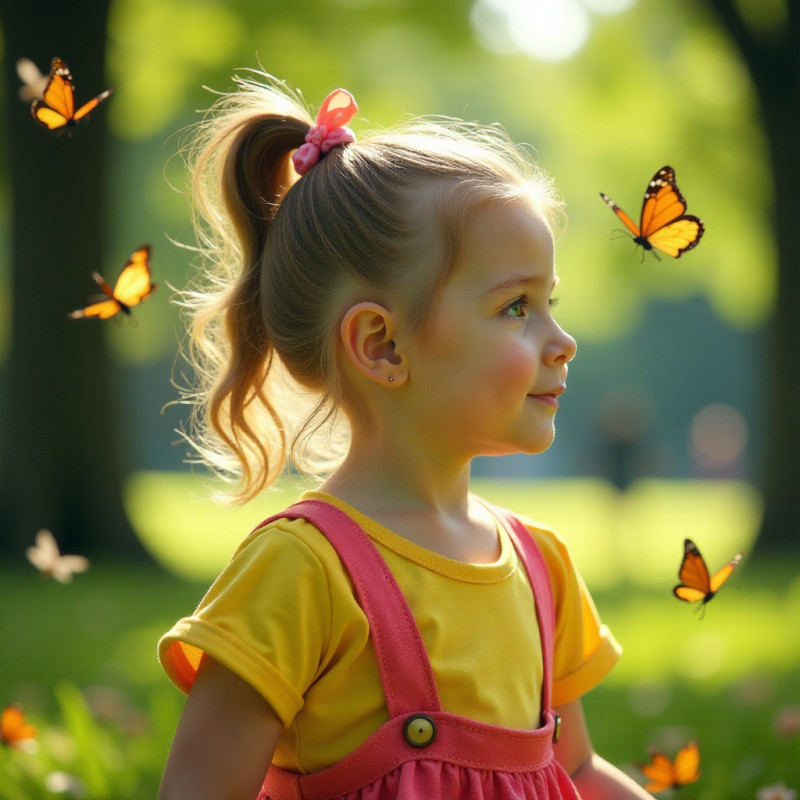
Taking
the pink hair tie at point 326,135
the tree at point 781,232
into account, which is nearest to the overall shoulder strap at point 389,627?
the pink hair tie at point 326,135

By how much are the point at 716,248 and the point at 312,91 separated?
4.88 metres

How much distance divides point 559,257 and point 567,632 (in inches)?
510

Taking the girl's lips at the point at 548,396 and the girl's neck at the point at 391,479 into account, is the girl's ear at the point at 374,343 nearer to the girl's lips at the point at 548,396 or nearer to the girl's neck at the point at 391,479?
the girl's neck at the point at 391,479

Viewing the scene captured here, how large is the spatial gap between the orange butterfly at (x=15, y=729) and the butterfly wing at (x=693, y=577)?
1.72m

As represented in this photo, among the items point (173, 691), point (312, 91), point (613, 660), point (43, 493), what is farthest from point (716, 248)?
point (613, 660)

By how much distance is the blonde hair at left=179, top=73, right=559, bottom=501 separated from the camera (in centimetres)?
212

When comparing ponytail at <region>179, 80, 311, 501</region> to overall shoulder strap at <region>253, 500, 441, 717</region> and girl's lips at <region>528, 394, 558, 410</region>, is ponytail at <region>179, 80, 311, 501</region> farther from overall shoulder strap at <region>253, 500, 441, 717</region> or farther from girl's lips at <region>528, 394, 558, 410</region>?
girl's lips at <region>528, 394, 558, 410</region>

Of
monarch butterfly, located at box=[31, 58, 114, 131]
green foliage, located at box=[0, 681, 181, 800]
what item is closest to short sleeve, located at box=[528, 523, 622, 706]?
monarch butterfly, located at box=[31, 58, 114, 131]

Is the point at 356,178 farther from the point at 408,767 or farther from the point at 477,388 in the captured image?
the point at 408,767

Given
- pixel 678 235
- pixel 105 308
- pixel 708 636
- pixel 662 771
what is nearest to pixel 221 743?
pixel 105 308

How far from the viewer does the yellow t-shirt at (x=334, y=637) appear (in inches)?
74.1

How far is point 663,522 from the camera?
16.7m

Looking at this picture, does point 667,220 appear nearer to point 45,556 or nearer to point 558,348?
point 558,348

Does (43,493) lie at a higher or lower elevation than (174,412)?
higher
